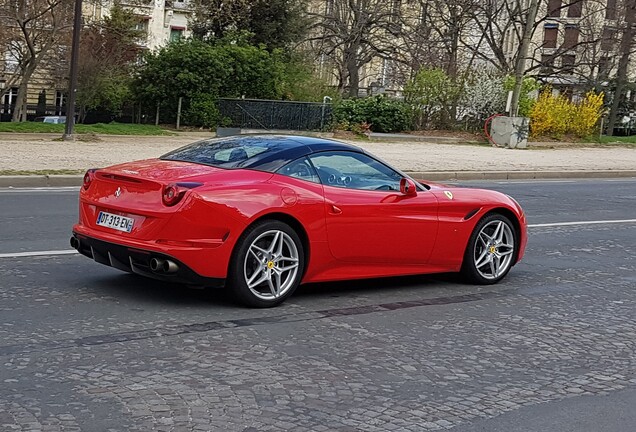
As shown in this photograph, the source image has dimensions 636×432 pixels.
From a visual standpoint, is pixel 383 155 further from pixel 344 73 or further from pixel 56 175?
pixel 344 73

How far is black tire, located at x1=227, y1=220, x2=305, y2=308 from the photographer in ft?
23.6

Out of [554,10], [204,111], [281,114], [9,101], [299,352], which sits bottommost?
[299,352]

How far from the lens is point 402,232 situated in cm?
818

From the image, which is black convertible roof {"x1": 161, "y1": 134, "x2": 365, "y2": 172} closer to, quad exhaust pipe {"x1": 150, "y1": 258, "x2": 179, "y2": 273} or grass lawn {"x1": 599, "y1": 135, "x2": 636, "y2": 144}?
quad exhaust pipe {"x1": 150, "y1": 258, "x2": 179, "y2": 273}

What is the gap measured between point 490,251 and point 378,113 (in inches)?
1084

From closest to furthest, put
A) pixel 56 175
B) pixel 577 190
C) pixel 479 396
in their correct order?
pixel 479 396 → pixel 56 175 → pixel 577 190

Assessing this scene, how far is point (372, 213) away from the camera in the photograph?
792 cm

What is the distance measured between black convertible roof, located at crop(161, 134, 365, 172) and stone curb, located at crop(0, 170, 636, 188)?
8.72 m

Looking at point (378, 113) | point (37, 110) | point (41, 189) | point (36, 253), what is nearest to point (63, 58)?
point (37, 110)

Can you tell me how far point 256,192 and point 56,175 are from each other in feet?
34.2

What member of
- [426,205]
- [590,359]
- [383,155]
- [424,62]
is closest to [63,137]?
[383,155]

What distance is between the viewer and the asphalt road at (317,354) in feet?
16.6

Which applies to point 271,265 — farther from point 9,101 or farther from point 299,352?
point 9,101

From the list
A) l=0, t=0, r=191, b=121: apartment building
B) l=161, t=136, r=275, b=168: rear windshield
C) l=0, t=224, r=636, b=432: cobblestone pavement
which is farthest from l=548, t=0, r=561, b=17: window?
l=161, t=136, r=275, b=168: rear windshield
